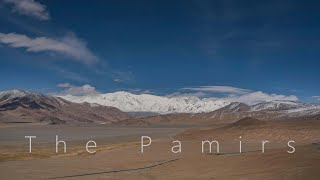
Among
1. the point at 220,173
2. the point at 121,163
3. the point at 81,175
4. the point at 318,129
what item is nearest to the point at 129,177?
the point at 81,175

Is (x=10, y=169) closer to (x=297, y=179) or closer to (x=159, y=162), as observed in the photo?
(x=159, y=162)

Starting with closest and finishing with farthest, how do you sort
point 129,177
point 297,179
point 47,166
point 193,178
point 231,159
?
point 297,179
point 193,178
point 129,177
point 231,159
point 47,166

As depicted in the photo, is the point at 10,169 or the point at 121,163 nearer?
the point at 10,169

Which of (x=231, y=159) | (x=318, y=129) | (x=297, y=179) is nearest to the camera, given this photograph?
(x=297, y=179)

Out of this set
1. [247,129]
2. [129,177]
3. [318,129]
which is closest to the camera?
[129,177]

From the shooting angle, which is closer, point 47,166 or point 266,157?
point 266,157

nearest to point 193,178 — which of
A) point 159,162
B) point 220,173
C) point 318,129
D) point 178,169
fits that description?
point 220,173

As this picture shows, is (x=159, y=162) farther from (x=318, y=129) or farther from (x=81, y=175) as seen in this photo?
(x=318, y=129)

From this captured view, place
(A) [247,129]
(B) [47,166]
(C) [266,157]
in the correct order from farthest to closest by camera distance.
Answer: (A) [247,129] < (B) [47,166] < (C) [266,157]
